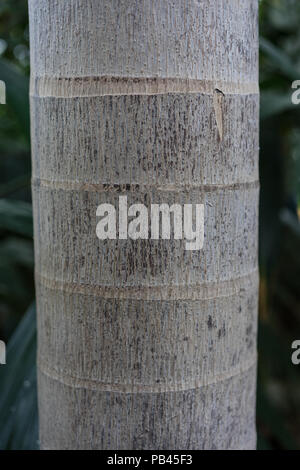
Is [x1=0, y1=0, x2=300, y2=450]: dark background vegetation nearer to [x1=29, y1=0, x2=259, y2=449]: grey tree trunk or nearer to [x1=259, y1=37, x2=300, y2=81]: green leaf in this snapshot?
[x1=259, y1=37, x2=300, y2=81]: green leaf

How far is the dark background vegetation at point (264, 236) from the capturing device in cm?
120

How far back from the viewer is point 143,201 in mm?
657

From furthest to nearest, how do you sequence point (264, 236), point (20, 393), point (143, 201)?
1. point (264, 236)
2. point (20, 393)
3. point (143, 201)

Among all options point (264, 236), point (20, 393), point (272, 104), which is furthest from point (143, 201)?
point (264, 236)

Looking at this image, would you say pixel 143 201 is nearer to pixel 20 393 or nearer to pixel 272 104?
pixel 20 393

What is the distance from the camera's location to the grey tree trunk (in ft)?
2.13

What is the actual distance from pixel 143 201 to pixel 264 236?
4.07 feet

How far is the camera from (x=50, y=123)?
0.70m

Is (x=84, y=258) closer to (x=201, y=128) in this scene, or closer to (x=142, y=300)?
(x=142, y=300)


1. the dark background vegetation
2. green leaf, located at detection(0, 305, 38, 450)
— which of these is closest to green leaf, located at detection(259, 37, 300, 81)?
the dark background vegetation

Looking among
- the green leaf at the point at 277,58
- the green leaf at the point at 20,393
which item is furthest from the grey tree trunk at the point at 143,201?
the green leaf at the point at 277,58

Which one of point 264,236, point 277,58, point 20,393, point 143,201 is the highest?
point 277,58

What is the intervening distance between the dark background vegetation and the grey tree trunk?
0.47 m

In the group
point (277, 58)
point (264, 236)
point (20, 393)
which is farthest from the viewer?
point (264, 236)
